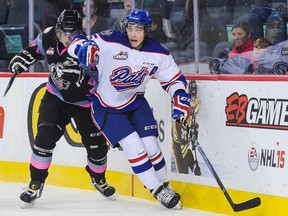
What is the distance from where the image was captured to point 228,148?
5449 millimetres

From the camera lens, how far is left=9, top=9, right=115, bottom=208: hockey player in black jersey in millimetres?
5836

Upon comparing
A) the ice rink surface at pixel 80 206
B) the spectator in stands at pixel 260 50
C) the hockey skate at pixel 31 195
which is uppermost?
the spectator in stands at pixel 260 50

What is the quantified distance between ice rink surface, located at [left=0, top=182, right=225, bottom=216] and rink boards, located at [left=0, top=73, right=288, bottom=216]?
138mm

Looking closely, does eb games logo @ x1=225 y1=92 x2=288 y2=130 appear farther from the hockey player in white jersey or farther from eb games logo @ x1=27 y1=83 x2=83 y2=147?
eb games logo @ x1=27 y1=83 x2=83 y2=147

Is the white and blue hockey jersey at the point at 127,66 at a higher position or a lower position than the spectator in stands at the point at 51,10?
lower

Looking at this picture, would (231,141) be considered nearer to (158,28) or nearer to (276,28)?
(276,28)

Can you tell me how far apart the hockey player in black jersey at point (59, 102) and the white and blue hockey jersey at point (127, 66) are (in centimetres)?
13

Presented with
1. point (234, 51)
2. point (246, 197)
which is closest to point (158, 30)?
point (234, 51)

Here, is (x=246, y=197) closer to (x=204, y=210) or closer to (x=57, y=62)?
(x=204, y=210)

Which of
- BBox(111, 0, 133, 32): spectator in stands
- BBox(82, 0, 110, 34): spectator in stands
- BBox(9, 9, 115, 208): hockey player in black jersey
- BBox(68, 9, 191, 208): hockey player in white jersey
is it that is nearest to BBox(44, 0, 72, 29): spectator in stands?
BBox(82, 0, 110, 34): spectator in stands

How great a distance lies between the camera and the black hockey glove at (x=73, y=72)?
5.84 meters

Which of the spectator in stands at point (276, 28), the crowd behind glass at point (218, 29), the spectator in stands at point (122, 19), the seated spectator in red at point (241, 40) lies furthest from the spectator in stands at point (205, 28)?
the spectator in stands at point (122, 19)

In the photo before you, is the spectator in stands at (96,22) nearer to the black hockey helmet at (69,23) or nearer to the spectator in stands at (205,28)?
the spectator in stands at (205,28)

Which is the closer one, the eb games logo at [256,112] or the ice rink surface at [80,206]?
the eb games logo at [256,112]
